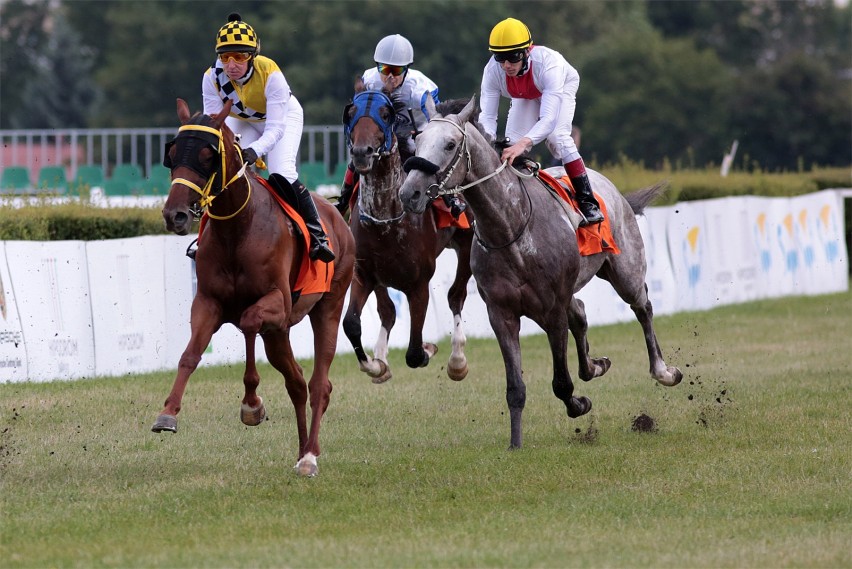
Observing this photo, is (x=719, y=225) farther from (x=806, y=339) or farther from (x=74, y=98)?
(x=74, y=98)

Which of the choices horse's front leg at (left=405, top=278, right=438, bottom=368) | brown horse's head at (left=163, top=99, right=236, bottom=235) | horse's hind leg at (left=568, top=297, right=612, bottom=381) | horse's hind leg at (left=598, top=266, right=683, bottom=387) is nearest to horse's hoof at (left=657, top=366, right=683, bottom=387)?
horse's hind leg at (left=598, top=266, right=683, bottom=387)

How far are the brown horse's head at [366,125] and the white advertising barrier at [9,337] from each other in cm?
362

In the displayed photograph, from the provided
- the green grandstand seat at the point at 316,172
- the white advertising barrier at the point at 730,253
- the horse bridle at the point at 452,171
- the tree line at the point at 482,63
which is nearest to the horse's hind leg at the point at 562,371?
the horse bridle at the point at 452,171

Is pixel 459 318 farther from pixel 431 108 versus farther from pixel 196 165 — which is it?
pixel 196 165

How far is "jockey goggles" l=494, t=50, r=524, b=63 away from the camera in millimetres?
8664

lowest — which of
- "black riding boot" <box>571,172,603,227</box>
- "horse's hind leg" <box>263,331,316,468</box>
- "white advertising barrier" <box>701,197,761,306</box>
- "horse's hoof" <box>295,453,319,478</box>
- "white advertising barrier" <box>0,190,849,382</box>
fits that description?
"white advertising barrier" <box>701,197,761,306</box>

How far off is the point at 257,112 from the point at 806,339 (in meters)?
8.65

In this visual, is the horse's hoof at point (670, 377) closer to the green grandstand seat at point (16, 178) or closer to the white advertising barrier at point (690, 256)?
the white advertising barrier at point (690, 256)

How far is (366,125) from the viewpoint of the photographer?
863 cm

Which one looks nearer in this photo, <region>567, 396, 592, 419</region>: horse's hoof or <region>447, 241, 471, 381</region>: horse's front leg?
<region>567, 396, 592, 419</region>: horse's hoof

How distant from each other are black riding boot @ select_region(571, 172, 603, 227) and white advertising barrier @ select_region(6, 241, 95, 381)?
14.8ft

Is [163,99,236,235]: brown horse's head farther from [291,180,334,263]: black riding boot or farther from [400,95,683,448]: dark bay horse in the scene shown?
[400,95,683,448]: dark bay horse

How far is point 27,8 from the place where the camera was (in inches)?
2432

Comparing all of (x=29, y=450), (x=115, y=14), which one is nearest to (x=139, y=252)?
(x=29, y=450)
